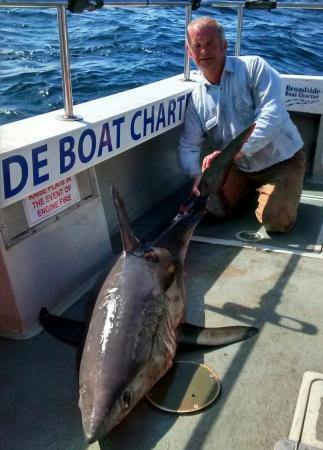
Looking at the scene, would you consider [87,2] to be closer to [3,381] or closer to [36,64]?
[3,381]

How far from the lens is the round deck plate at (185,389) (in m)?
2.39

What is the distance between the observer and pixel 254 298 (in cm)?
324

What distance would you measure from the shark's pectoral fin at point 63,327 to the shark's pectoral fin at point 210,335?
53 cm

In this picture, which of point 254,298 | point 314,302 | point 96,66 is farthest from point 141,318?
point 96,66

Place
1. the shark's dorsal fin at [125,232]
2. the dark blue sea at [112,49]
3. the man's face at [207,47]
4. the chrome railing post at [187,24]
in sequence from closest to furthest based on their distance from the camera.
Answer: the shark's dorsal fin at [125,232] < the man's face at [207,47] < the chrome railing post at [187,24] < the dark blue sea at [112,49]

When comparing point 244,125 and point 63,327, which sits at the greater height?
point 244,125

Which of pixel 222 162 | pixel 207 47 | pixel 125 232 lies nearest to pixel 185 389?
pixel 125 232

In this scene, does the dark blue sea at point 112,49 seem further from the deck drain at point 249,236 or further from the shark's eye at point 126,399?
the shark's eye at point 126,399

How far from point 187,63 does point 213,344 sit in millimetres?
2780

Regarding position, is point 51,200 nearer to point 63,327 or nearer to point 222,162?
point 63,327

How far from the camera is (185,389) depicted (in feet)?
8.12

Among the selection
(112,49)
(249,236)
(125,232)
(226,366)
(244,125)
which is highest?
(244,125)

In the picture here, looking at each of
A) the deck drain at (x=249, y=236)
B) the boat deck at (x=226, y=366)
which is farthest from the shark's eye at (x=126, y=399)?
the deck drain at (x=249, y=236)

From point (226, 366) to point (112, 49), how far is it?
1048cm
